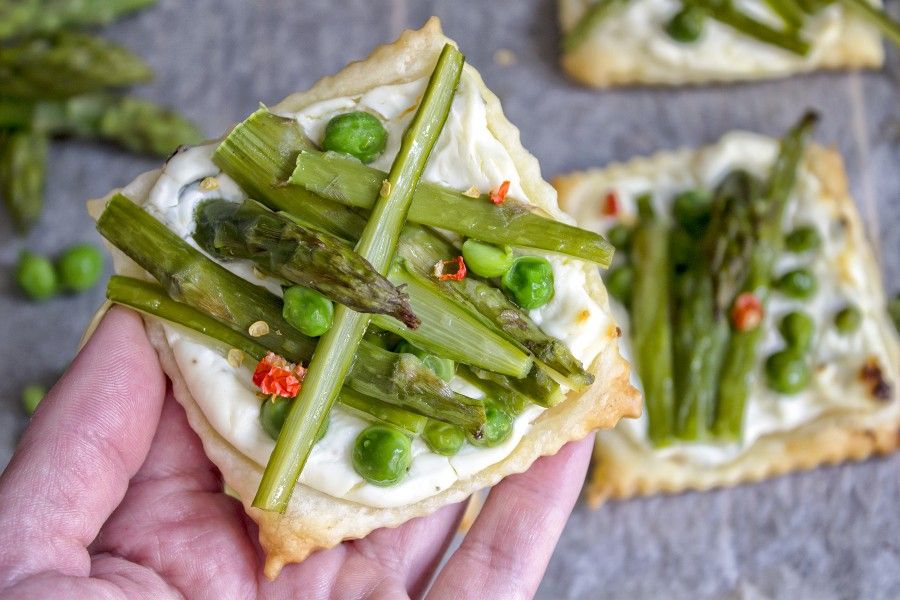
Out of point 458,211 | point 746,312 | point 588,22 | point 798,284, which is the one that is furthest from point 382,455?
point 588,22

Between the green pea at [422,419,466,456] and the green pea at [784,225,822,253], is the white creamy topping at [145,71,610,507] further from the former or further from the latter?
the green pea at [784,225,822,253]

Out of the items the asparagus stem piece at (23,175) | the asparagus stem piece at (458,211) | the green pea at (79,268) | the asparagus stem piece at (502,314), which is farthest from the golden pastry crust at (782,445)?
the asparagus stem piece at (23,175)

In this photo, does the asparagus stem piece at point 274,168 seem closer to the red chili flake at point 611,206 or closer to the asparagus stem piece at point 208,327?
the asparagus stem piece at point 208,327

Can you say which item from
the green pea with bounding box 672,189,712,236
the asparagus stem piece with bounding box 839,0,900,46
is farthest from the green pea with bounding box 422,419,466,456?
the asparagus stem piece with bounding box 839,0,900,46

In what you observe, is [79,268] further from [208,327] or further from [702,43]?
[702,43]

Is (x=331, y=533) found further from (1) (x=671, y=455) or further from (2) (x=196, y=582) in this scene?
(1) (x=671, y=455)

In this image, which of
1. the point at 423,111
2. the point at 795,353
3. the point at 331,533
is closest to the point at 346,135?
the point at 423,111
